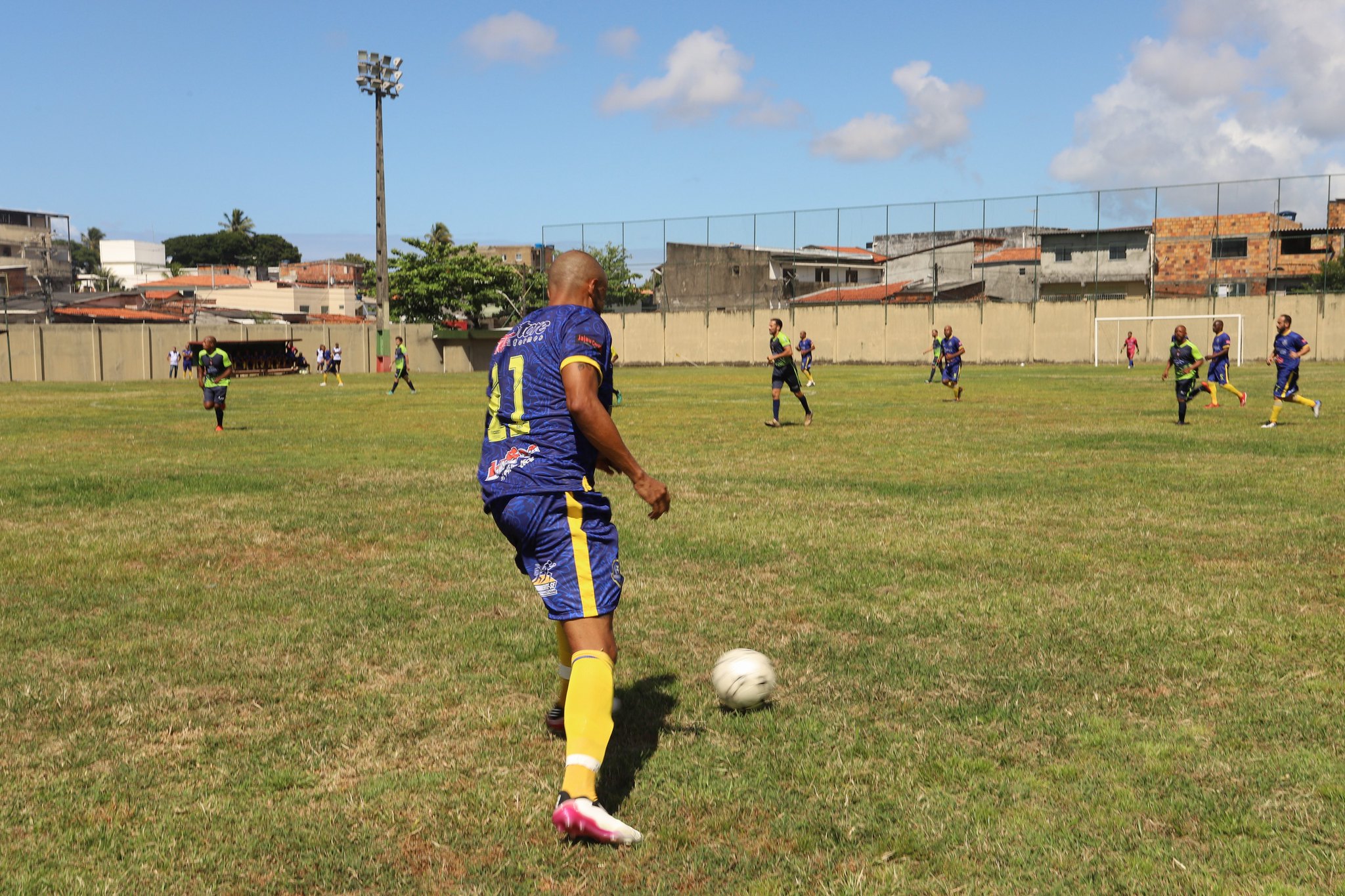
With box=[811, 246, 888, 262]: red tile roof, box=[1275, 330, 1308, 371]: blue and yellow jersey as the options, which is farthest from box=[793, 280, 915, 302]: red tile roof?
box=[1275, 330, 1308, 371]: blue and yellow jersey

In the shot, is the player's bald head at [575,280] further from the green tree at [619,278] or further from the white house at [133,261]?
the white house at [133,261]

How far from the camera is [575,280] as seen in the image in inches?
185

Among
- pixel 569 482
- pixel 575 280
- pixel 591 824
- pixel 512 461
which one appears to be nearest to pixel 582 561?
pixel 569 482

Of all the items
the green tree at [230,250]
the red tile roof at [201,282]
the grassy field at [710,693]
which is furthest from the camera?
the green tree at [230,250]

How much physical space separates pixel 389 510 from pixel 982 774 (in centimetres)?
819

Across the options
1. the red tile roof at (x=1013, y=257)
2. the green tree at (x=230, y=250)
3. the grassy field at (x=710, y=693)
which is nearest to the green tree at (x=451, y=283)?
the red tile roof at (x=1013, y=257)

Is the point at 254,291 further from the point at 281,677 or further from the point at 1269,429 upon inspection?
the point at 281,677

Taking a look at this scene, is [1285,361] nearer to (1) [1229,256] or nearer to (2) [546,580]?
(2) [546,580]

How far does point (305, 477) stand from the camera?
1444 cm

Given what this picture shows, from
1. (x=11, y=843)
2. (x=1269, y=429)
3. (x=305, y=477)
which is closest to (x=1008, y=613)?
(x=11, y=843)

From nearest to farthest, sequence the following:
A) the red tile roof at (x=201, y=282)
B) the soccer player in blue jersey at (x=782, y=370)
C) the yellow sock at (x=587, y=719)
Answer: the yellow sock at (x=587, y=719), the soccer player in blue jersey at (x=782, y=370), the red tile roof at (x=201, y=282)

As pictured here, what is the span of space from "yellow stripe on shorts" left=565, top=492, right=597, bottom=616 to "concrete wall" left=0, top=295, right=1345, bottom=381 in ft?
165

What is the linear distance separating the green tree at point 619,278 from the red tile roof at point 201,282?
48.1 metres

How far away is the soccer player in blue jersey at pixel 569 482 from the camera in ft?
14.3
